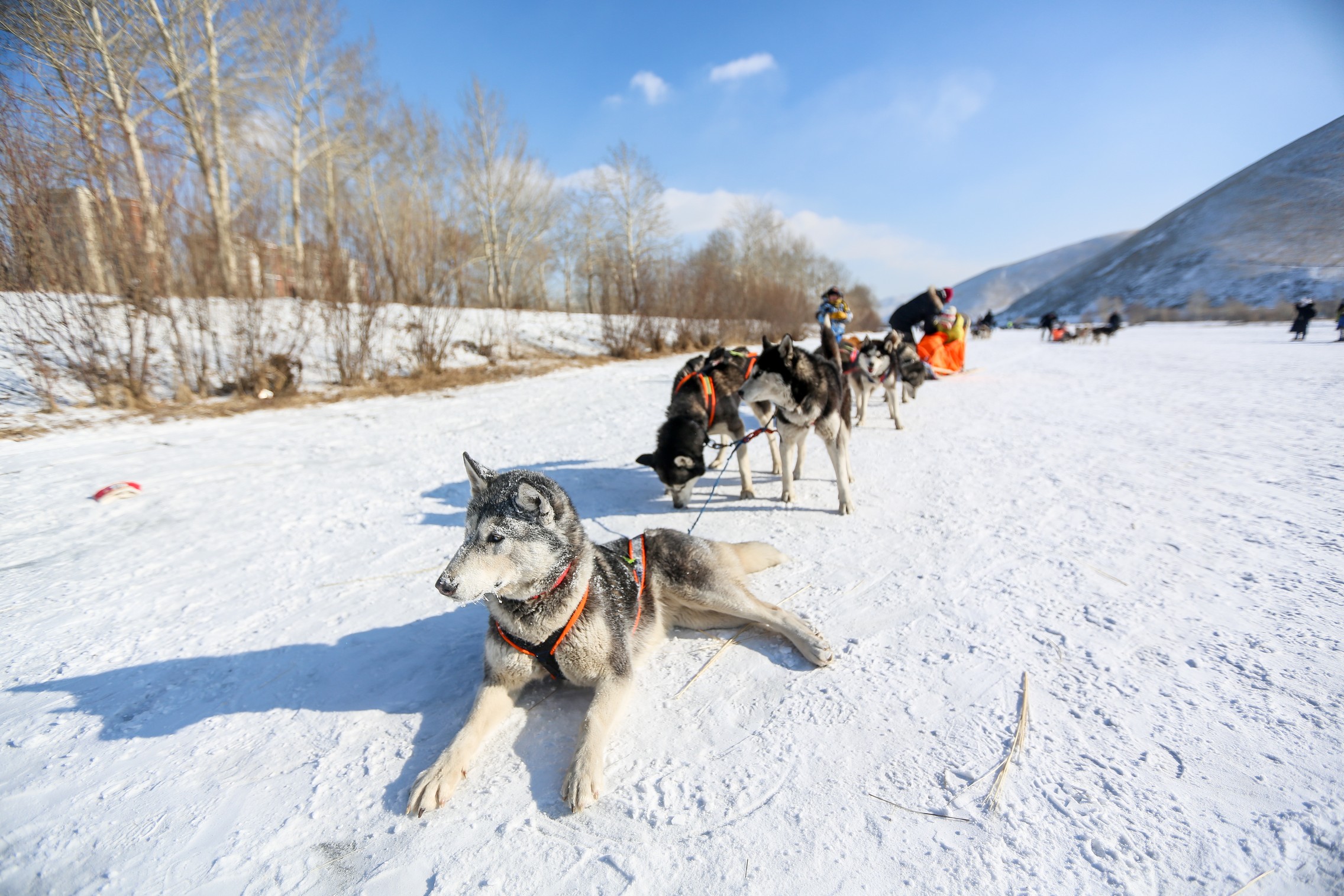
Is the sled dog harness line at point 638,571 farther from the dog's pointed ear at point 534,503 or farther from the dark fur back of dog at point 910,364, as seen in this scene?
the dark fur back of dog at point 910,364

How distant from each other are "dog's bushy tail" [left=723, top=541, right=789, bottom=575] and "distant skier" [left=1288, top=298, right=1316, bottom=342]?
16577 mm

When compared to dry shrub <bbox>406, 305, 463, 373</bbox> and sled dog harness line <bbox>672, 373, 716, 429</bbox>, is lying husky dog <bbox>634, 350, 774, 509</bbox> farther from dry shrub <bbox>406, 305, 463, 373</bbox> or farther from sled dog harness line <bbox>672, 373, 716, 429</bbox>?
dry shrub <bbox>406, 305, 463, 373</bbox>

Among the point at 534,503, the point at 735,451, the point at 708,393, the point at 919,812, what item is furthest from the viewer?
the point at 708,393

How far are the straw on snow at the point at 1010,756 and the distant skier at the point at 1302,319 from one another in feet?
54.7

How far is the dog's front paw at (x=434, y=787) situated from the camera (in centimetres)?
181

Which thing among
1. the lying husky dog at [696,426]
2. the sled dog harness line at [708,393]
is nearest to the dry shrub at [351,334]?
the lying husky dog at [696,426]

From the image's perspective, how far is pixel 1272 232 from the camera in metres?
6.02

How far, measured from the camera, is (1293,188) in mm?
5320

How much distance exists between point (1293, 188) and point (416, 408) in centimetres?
1193

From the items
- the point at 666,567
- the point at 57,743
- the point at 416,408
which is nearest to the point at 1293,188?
the point at 666,567

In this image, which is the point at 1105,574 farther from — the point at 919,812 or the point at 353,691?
the point at 353,691

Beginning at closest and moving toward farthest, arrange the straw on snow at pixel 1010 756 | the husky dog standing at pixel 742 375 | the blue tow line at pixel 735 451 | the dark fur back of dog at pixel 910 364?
1. the straw on snow at pixel 1010 756
2. the blue tow line at pixel 735 451
3. the husky dog standing at pixel 742 375
4. the dark fur back of dog at pixel 910 364

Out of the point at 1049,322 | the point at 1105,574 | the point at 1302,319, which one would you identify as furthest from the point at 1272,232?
the point at 1049,322

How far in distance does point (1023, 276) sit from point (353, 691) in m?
178
